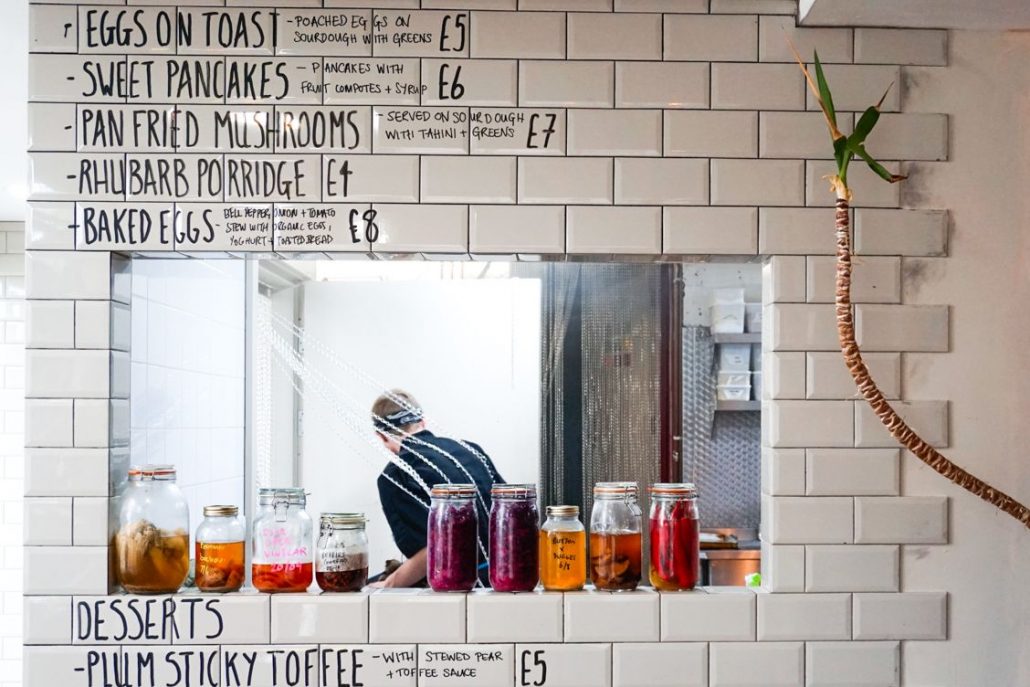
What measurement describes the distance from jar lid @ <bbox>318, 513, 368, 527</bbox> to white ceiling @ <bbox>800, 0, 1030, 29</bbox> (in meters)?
1.12

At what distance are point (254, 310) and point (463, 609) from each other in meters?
0.70

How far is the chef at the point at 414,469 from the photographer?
5.96 feet

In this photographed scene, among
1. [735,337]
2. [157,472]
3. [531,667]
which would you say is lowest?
[531,667]

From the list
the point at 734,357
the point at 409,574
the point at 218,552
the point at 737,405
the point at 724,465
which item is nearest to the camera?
the point at 218,552

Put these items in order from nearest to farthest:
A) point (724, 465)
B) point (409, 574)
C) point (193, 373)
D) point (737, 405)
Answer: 1. point (409, 574)
2. point (193, 373)
3. point (724, 465)
4. point (737, 405)

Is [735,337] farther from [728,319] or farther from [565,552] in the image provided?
[565,552]

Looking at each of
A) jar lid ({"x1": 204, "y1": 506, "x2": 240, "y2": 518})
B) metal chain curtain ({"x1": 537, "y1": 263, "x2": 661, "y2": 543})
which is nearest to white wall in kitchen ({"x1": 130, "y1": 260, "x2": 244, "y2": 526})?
jar lid ({"x1": 204, "y1": 506, "x2": 240, "y2": 518})

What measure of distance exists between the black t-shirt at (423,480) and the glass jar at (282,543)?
0.20m

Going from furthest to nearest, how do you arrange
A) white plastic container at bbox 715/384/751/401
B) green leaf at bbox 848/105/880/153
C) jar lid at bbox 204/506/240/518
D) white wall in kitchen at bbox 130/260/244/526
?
1. white plastic container at bbox 715/384/751/401
2. white wall in kitchen at bbox 130/260/244/526
3. jar lid at bbox 204/506/240/518
4. green leaf at bbox 848/105/880/153

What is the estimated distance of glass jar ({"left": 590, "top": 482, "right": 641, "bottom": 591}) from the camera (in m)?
1.65

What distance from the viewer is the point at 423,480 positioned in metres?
1.83

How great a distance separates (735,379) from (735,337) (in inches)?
6.4

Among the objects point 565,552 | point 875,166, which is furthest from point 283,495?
point 875,166

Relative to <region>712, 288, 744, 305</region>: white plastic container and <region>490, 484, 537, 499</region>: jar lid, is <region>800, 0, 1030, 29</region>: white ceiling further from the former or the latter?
<region>712, 288, 744, 305</region>: white plastic container
